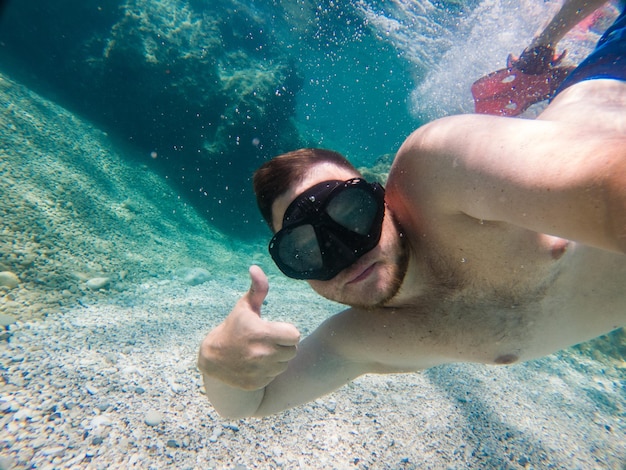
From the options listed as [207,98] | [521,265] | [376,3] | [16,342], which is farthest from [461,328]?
[376,3]

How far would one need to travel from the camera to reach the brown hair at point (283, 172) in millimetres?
1760

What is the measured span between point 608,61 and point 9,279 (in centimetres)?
661

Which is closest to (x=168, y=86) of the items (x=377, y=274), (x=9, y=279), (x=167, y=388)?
(x=9, y=279)

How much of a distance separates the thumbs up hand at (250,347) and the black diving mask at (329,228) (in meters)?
0.23

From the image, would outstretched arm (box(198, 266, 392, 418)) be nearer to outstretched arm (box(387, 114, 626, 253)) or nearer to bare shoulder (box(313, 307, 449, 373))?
bare shoulder (box(313, 307, 449, 373))

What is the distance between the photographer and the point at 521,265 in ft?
4.78

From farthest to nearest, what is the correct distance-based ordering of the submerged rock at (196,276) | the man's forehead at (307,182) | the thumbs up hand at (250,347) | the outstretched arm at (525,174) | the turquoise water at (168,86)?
the turquoise water at (168,86) < the submerged rock at (196,276) < the man's forehead at (307,182) < the thumbs up hand at (250,347) < the outstretched arm at (525,174)

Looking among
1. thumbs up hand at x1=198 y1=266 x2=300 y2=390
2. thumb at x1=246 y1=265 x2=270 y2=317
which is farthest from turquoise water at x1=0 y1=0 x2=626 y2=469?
thumb at x1=246 y1=265 x2=270 y2=317

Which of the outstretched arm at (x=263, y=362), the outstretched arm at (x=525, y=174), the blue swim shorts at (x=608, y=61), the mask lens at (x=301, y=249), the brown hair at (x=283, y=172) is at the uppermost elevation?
the blue swim shorts at (x=608, y=61)

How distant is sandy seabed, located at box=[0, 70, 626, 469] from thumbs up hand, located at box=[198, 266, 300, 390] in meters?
1.18

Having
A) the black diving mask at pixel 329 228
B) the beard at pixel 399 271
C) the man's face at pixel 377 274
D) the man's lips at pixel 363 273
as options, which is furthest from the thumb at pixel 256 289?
the beard at pixel 399 271

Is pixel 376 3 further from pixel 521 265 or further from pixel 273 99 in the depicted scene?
pixel 521 265

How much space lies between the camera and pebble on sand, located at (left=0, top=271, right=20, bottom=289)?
366 cm

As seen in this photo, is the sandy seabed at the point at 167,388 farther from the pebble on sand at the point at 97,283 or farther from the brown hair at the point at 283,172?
the brown hair at the point at 283,172
